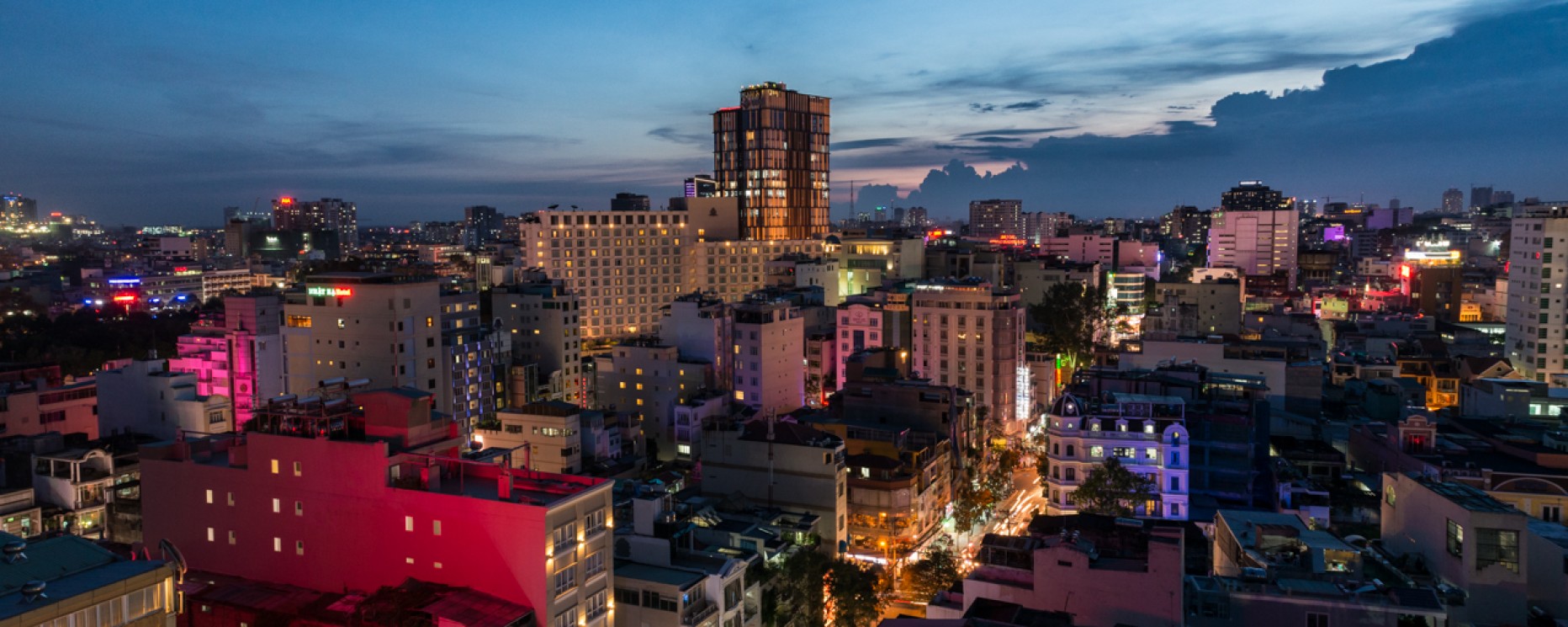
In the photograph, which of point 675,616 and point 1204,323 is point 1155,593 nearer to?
point 675,616

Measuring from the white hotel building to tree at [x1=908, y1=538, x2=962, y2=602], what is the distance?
7883 millimetres

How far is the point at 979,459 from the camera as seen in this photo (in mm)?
48656

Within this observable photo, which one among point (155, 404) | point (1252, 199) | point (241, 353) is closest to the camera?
point (155, 404)

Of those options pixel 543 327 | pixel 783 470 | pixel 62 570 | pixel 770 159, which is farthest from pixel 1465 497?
pixel 770 159

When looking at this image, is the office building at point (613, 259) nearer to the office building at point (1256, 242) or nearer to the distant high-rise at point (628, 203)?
the distant high-rise at point (628, 203)

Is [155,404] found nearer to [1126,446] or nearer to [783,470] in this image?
[783,470]

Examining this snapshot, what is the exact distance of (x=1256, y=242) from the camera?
12112 centimetres

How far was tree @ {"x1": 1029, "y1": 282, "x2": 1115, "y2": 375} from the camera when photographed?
7044 centimetres

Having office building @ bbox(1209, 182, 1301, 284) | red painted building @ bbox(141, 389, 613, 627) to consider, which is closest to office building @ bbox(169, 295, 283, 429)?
red painted building @ bbox(141, 389, 613, 627)

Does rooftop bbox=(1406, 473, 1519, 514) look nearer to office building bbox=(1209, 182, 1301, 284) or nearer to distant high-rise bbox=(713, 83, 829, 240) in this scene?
distant high-rise bbox=(713, 83, 829, 240)

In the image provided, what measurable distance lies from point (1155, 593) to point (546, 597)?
13.3 m

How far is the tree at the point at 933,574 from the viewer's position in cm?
3012

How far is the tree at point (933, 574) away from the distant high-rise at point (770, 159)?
7135 centimetres

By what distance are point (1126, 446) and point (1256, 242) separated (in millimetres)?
98468
